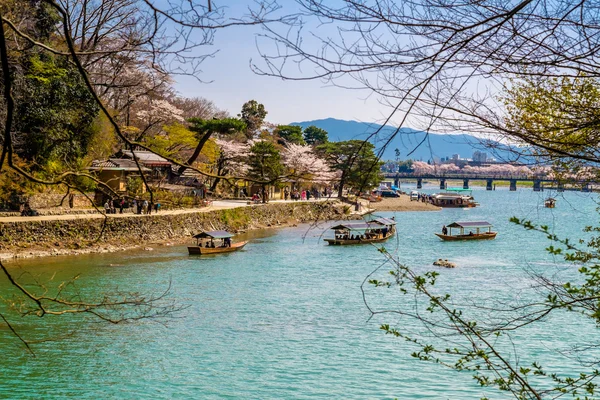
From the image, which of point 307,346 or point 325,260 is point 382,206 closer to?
point 325,260

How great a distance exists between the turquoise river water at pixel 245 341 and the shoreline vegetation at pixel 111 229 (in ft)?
3.96

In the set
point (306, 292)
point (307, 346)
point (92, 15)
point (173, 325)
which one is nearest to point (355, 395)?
point (307, 346)

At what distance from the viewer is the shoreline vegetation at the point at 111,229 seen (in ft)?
65.3

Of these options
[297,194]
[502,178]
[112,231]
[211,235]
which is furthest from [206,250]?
[297,194]

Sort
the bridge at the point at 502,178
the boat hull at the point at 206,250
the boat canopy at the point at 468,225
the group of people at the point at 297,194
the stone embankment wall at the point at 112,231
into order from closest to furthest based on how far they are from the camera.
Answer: the bridge at the point at 502,178
the stone embankment wall at the point at 112,231
the boat hull at the point at 206,250
the boat canopy at the point at 468,225
the group of people at the point at 297,194

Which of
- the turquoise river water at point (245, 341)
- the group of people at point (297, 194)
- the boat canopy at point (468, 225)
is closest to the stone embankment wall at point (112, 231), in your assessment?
the turquoise river water at point (245, 341)

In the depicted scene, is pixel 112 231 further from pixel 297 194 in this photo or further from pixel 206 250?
pixel 297 194

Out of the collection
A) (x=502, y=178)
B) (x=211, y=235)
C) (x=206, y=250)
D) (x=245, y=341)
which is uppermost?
(x=502, y=178)

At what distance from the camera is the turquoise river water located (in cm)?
951

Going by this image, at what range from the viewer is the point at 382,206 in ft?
172

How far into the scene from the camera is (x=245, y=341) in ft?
38.5

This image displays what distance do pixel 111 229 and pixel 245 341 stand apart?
13.1 m

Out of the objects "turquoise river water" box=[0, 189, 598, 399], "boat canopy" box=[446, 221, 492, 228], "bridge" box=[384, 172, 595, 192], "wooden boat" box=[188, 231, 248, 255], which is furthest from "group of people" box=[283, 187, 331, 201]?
"turquoise river water" box=[0, 189, 598, 399]

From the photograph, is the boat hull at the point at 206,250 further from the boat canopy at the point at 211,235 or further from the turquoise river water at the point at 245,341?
the turquoise river water at the point at 245,341
